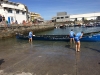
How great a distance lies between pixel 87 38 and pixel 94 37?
1.00 metres

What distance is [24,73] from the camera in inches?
319

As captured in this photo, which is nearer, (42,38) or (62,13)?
(42,38)

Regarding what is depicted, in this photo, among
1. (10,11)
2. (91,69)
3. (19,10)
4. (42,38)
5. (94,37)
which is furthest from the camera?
(19,10)

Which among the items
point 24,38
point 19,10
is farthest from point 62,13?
point 24,38

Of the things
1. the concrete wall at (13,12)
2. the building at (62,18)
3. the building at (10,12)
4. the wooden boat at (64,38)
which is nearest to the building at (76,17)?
the building at (62,18)

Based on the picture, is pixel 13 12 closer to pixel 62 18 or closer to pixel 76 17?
pixel 62 18

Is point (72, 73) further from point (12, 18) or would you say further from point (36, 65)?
point (12, 18)

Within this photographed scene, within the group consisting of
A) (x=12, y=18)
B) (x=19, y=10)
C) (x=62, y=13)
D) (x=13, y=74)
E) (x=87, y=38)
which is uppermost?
(x=62, y=13)

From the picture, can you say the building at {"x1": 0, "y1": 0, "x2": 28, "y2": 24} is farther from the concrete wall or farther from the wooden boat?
the wooden boat

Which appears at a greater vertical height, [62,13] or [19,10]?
[62,13]

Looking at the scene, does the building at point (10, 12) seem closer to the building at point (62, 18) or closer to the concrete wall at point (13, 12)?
the concrete wall at point (13, 12)

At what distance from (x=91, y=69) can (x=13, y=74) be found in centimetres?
465

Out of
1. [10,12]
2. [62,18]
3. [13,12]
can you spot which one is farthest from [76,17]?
[10,12]

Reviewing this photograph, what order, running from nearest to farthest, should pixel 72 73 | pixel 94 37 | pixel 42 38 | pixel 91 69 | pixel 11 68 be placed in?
pixel 72 73
pixel 91 69
pixel 11 68
pixel 94 37
pixel 42 38
